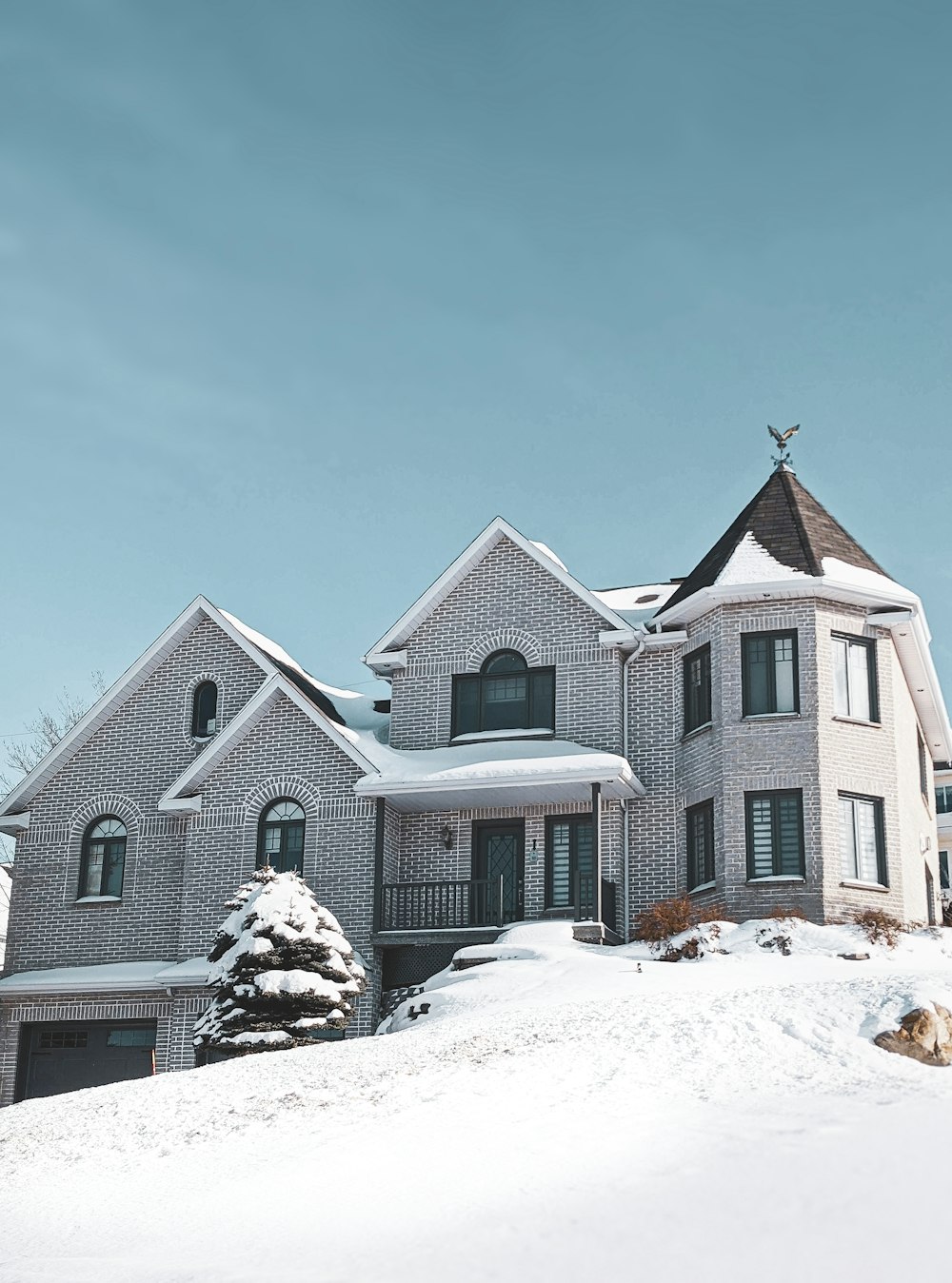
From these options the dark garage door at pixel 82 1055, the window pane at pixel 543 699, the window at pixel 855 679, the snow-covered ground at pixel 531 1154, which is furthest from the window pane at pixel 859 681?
the dark garage door at pixel 82 1055

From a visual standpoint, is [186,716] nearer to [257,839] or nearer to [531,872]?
[257,839]

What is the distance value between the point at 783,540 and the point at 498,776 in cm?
664

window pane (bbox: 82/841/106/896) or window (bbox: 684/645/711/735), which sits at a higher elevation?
window (bbox: 684/645/711/735)

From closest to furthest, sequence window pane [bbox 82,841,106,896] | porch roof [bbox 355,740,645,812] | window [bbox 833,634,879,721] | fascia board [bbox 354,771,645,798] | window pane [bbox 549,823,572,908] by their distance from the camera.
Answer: fascia board [bbox 354,771,645,798] < porch roof [bbox 355,740,645,812] < window [bbox 833,634,879,721] < window pane [bbox 549,823,572,908] < window pane [bbox 82,841,106,896]

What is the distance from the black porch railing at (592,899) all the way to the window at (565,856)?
18cm

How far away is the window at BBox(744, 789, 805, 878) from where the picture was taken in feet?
80.2

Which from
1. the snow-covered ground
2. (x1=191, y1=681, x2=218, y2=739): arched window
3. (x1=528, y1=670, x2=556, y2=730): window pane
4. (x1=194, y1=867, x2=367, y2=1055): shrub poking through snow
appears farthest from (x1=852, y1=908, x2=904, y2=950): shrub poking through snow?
(x1=191, y1=681, x2=218, y2=739): arched window

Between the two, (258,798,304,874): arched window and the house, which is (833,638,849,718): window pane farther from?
(258,798,304,874): arched window

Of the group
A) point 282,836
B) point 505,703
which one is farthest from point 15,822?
point 505,703

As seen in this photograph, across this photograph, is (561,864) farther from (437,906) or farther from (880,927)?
(880,927)

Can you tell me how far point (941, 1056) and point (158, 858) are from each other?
17088 millimetres

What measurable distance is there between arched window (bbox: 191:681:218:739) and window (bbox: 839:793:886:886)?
39.6ft

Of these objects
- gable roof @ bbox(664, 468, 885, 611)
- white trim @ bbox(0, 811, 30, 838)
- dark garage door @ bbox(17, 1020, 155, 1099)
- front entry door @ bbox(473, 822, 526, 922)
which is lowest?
dark garage door @ bbox(17, 1020, 155, 1099)

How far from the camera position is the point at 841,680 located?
2553 cm
